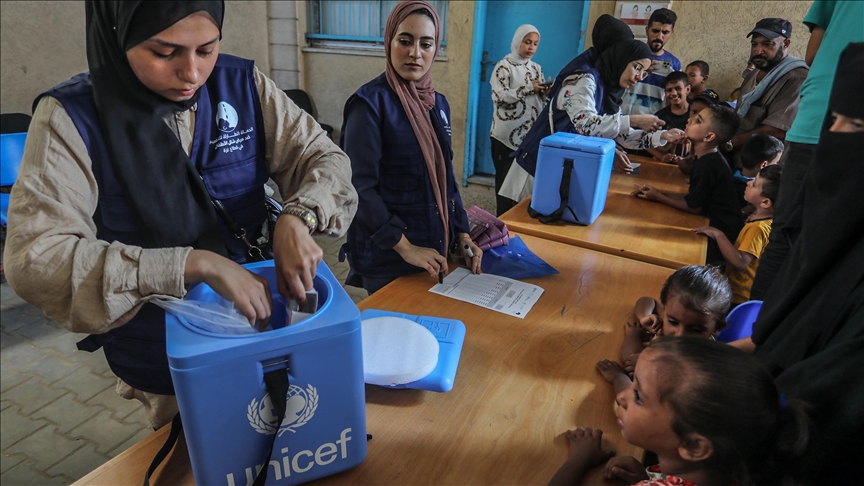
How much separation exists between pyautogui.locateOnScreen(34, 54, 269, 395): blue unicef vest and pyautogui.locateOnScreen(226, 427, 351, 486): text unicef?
0.48 metres

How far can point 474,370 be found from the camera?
1.13 meters

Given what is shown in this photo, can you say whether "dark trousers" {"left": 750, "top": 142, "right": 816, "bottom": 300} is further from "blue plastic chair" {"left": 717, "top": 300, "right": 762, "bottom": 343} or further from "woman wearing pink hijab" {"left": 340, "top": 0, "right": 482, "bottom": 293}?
"woman wearing pink hijab" {"left": 340, "top": 0, "right": 482, "bottom": 293}

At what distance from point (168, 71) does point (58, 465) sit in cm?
197

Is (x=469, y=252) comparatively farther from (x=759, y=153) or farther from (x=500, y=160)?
(x=500, y=160)

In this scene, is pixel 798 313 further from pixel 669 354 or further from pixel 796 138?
pixel 796 138

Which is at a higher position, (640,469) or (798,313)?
(798,313)

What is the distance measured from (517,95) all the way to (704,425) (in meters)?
3.59

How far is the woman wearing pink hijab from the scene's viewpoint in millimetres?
1557

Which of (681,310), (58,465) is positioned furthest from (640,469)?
(58,465)

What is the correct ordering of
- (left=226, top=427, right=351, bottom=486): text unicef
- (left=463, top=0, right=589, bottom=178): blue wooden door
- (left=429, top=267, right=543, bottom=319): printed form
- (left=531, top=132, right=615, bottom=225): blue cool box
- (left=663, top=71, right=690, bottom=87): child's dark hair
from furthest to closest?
(left=463, top=0, right=589, bottom=178): blue wooden door < (left=663, top=71, right=690, bottom=87): child's dark hair < (left=531, top=132, right=615, bottom=225): blue cool box < (left=429, top=267, right=543, bottom=319): printed form < (left=226, top=427, right=351, bottom=486): text unicef

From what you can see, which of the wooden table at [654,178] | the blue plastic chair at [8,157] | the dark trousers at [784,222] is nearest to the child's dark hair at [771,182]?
the dark trousers at [784,222]

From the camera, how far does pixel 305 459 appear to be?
784 mm

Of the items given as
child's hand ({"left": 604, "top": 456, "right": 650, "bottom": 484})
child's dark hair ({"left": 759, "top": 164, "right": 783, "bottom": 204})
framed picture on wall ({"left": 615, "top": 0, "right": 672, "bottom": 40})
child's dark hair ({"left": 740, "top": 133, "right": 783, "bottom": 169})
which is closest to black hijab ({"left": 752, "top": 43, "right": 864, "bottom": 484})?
child's hand ({"left": 604, "top": 456, "right": 650, "bottom": 484})

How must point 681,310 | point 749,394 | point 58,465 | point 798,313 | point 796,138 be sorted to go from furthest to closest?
point 58,465 < point 796,138 < point 681,310 < point 798,313 < point 749,394
